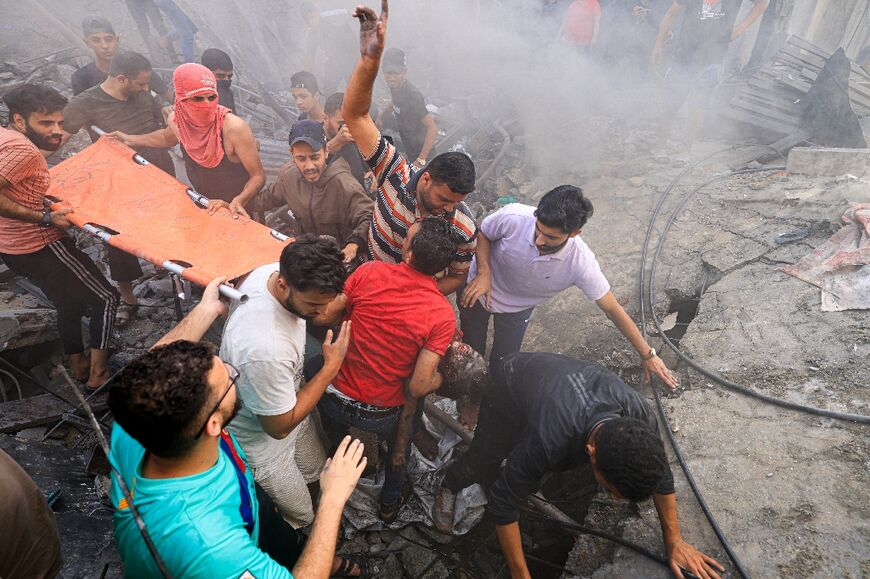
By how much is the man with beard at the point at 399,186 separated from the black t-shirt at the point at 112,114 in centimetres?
276

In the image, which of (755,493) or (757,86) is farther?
(757,86)

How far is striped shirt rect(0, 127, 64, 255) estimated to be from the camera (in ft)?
9.88

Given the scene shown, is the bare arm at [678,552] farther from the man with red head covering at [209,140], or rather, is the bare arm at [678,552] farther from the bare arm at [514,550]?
the man with red head covering at [209,140]

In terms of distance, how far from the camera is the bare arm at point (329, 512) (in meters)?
1.59

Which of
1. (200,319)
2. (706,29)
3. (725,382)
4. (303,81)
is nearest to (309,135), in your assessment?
(200,319)

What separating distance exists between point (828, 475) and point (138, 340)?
5.56 m

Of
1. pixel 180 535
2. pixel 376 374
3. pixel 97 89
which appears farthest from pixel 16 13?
pixel 180 535

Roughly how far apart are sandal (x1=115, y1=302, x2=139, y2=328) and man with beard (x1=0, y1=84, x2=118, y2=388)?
0.68 metres

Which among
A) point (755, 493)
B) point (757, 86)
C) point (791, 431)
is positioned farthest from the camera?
point (757, 86)

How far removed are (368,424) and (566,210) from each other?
1778mm

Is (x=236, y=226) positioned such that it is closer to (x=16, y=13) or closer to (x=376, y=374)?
(x=376, y=374)

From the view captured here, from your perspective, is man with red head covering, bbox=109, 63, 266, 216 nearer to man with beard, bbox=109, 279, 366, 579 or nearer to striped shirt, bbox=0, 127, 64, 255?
striped shirt, bbox=0, 127, 64, 255

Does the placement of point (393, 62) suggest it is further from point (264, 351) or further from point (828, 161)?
point (828, 161)

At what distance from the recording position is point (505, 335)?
386 cm
